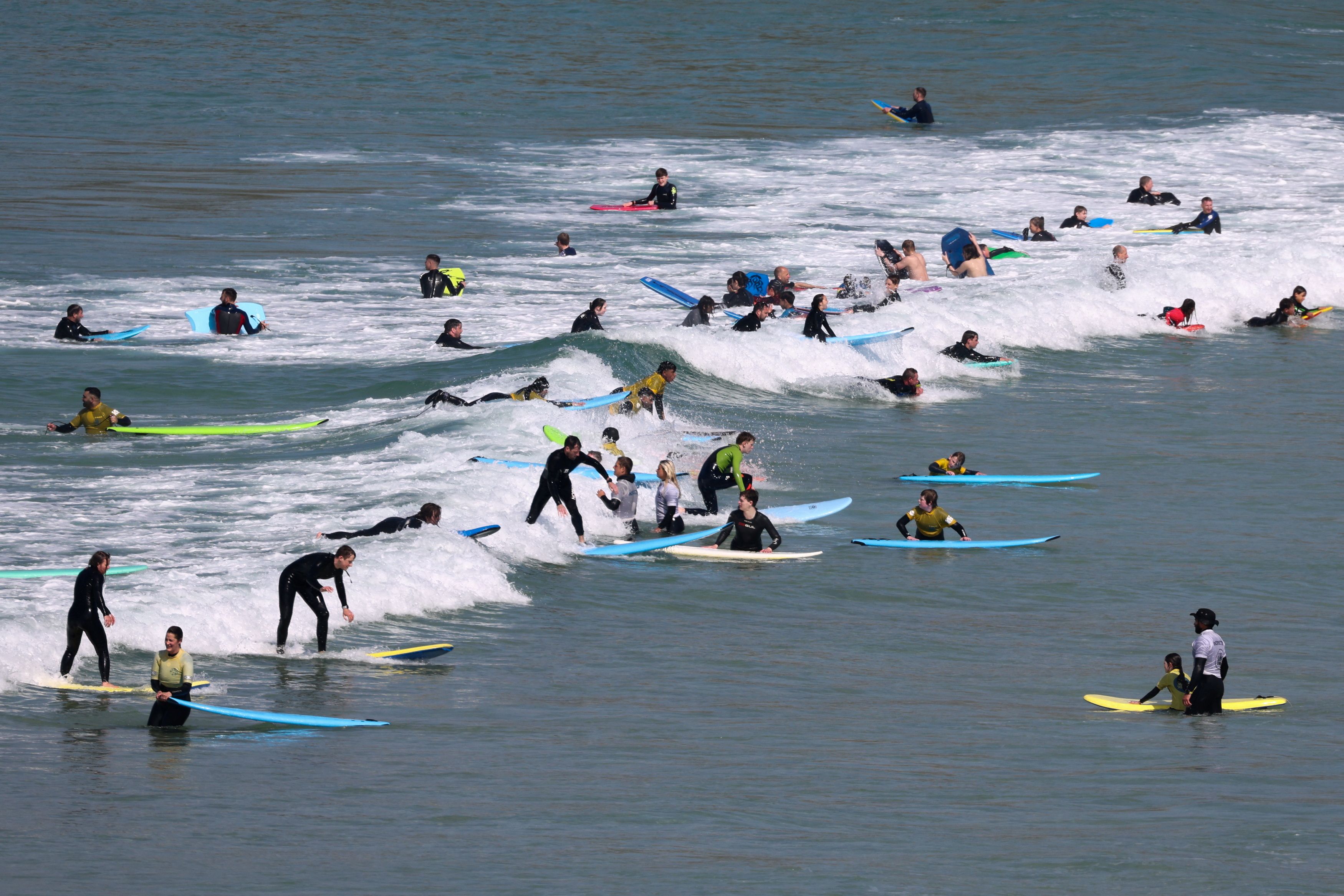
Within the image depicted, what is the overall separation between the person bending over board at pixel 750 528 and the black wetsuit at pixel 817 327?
421 inches

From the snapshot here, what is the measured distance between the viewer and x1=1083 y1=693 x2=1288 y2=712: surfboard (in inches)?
547

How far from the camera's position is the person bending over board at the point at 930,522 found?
742 inches

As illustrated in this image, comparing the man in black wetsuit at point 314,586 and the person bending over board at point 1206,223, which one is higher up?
the person bending over board at point 1206,223

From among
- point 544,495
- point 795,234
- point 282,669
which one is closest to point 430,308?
point 795,234

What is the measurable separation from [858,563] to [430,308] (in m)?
16.0

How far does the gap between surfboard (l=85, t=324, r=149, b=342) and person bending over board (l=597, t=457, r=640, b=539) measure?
41.6 feet

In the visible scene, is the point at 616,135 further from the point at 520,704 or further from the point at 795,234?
the point at 520,704

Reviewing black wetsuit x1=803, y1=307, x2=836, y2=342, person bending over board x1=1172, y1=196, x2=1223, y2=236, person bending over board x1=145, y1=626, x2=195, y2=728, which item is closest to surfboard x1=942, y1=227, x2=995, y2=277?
person bending over board x1=1172, y1=196, x2=1223, y2=236

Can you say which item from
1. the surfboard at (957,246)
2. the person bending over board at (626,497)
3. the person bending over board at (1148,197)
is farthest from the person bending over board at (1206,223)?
the person bending over board at (626,497)

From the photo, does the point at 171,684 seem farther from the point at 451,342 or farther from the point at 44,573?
the point at 451,342

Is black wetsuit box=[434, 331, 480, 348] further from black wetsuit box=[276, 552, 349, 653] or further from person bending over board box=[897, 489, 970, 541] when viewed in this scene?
black wetsuit box=[276, 552, 349, 653]

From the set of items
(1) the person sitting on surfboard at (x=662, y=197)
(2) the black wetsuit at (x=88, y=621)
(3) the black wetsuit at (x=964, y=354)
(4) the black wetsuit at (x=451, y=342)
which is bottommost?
(2) the black wetsuit at (x=88, y=621)

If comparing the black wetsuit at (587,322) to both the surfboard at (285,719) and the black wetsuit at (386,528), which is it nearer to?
the black wetsuit at (386,528)

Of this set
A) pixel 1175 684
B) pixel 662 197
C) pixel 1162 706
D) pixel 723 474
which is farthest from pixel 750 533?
pixel 662 197
